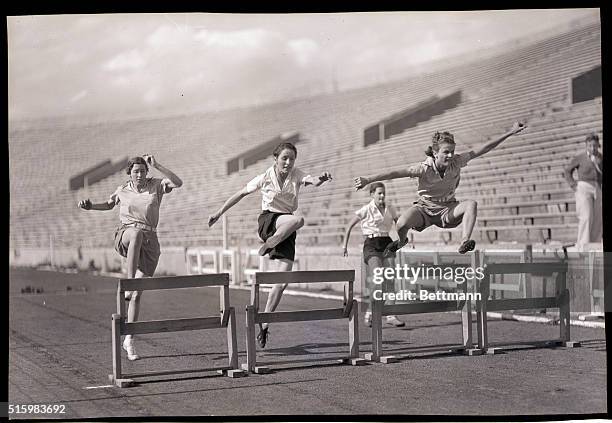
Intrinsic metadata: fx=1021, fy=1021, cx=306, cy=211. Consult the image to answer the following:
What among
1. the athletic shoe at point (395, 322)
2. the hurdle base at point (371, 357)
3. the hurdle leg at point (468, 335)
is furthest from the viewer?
the athletic shoe at point (395, 322)

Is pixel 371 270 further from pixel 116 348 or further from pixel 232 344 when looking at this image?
pixel 116 348

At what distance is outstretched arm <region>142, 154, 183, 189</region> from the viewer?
680 centimetres

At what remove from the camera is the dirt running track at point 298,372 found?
19.7ft

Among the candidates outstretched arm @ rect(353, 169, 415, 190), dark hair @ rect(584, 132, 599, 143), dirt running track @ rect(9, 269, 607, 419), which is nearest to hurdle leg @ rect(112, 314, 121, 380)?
dirt running track @ rect(9, 269, 607, 419)

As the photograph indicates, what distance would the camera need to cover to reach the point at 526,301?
737 centimetres

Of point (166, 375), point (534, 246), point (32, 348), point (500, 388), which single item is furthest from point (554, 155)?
point (32, 348)

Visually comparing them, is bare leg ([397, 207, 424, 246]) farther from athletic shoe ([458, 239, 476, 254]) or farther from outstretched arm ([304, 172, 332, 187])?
outstretched arm ([304, 172, 332, 187])

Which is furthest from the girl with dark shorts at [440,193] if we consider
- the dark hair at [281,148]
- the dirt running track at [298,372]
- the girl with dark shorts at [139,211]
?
the girl with dark shorts at [139,211]

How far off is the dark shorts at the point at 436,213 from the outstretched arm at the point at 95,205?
218cm

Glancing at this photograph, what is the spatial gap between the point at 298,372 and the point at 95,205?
1.74m

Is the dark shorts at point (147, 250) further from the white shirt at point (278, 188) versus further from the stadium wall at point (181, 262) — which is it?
the white shirt at point (278, 188)

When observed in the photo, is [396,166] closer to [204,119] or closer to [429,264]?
[429,264]

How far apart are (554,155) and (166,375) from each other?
3583mm

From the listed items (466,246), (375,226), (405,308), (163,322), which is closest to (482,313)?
(466,246)
